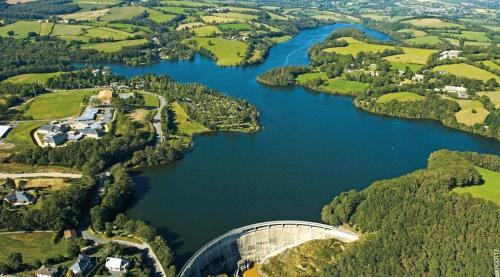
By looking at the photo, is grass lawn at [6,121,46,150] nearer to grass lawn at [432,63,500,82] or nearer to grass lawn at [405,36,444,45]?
grass lawn at [432,63,500,82]

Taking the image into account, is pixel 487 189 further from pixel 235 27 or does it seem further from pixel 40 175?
pixel 235 27

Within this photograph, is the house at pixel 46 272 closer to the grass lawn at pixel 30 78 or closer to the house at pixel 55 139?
the house at pixel 55 139

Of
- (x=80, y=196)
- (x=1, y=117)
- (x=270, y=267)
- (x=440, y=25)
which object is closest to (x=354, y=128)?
(x=270, y=267)

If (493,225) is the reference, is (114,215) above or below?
below

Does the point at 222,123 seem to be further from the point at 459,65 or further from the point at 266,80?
the point at 459,65

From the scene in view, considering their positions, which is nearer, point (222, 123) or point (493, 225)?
point (493, 225)

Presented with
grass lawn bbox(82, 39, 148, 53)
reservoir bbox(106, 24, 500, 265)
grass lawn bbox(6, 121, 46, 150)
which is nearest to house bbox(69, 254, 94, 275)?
reservoir bbox(106, 24, 500, 265)

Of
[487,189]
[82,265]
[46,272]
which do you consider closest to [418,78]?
[487,189]
